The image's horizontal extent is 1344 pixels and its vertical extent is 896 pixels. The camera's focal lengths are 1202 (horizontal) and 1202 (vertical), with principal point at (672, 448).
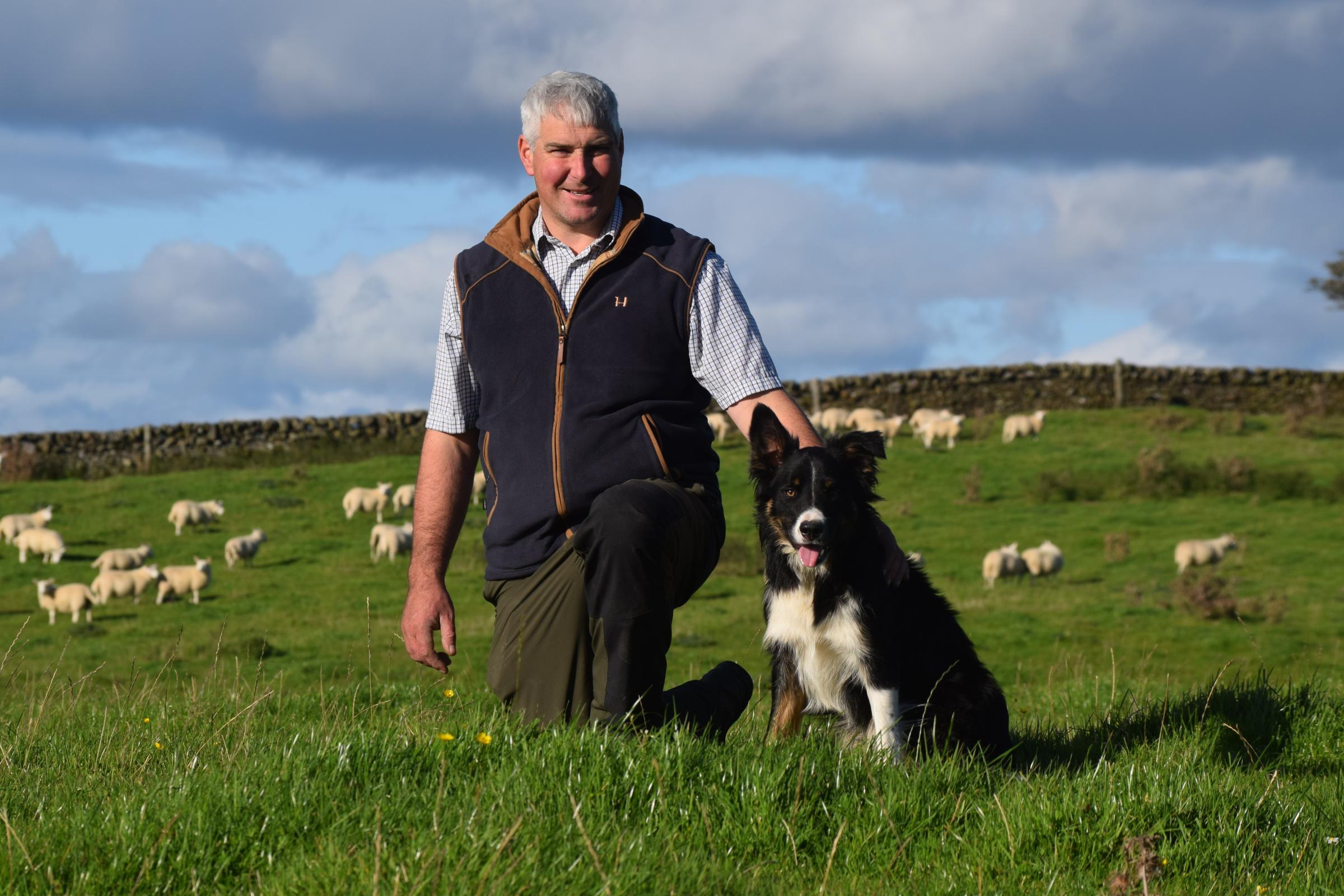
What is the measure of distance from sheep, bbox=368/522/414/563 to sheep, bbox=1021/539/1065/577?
11621 mm

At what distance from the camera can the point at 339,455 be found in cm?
3500

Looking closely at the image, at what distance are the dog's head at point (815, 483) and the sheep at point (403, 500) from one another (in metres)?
21.6

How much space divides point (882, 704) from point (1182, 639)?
1347cm

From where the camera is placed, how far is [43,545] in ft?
78.0

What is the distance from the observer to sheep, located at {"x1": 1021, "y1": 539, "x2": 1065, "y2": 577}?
2136cm

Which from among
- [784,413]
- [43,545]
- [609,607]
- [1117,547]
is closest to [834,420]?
[1117,547]

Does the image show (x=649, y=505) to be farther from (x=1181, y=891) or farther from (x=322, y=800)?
(x=1181, y=891)

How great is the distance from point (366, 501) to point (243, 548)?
3475 mm

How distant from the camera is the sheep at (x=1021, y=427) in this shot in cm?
3247

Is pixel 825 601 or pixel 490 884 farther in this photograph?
pixel 825 601

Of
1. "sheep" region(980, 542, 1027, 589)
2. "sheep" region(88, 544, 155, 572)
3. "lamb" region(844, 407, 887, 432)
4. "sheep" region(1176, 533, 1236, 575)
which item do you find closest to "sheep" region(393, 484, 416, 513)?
"sheep" region(88, 544, 155, 572)

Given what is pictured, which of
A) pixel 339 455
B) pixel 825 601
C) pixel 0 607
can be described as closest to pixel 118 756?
pixel 825 601

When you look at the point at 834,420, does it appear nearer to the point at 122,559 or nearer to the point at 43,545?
the point at 122,559

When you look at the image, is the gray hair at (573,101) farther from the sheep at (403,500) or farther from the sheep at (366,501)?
the sheep at (366,501)
